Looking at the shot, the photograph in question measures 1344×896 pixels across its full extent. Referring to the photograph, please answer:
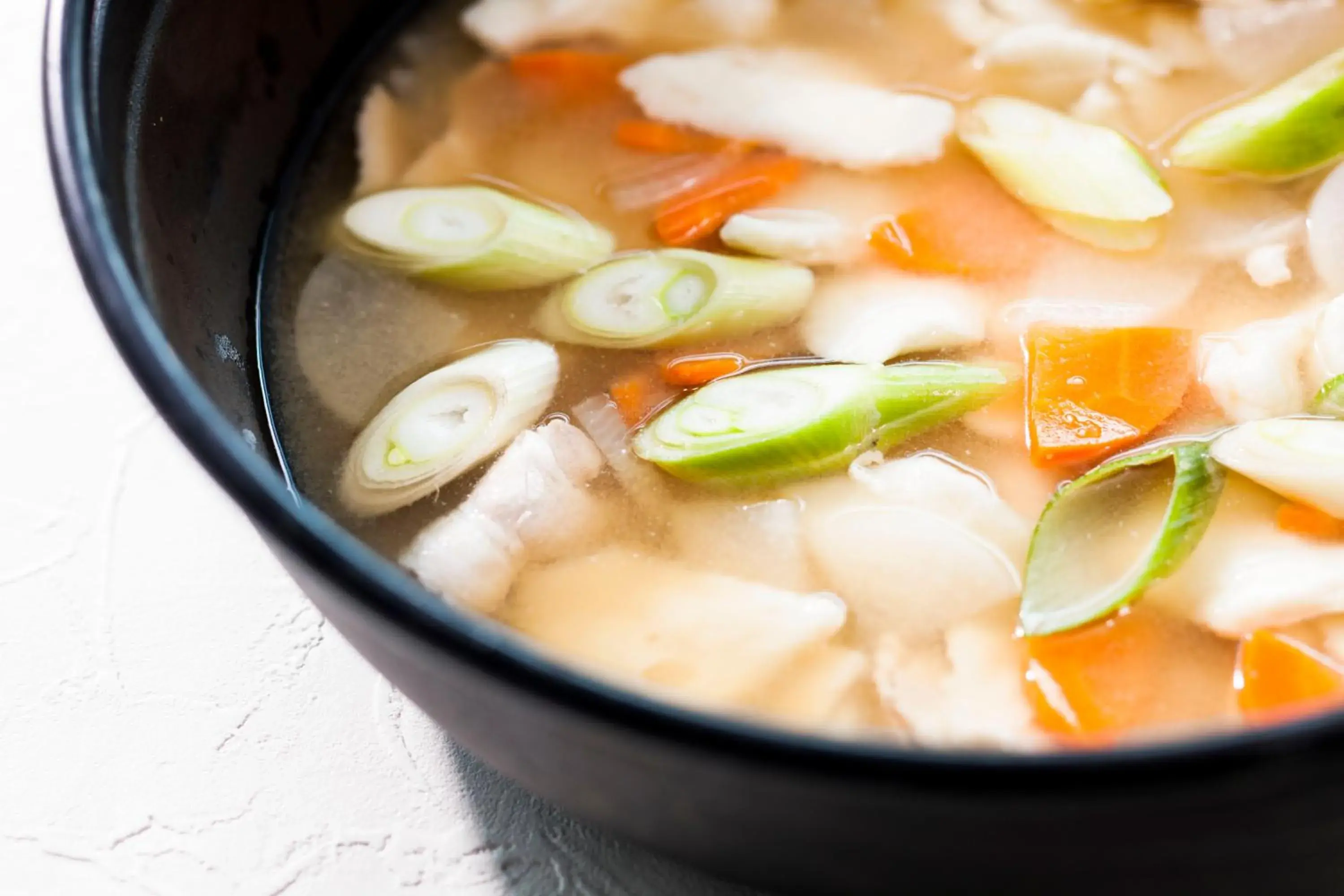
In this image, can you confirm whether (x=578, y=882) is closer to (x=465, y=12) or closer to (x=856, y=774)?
(x=856, y=774)

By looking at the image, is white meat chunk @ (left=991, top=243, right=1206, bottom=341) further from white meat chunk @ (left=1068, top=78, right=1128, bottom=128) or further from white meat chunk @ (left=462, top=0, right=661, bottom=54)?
white meat chunk @ (left=462, top=0, right=661, bottom=54)

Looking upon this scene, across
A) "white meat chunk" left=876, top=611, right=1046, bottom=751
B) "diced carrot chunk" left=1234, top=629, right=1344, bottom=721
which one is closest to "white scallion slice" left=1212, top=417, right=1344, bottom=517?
"diced carrot chunk" left=1234, top=629, right=1344, bottom=721

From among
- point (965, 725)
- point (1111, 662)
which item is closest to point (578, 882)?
point (965, 725)

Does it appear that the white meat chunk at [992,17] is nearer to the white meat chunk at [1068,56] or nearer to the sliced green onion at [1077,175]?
the white meat chunk at [1068,56]

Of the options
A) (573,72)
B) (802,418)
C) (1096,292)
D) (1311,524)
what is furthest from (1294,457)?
(573,72)

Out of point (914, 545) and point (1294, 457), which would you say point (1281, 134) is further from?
point (914, 545)
